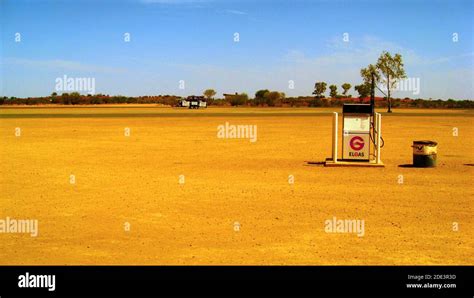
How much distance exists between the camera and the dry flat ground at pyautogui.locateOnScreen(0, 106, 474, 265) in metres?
7.75

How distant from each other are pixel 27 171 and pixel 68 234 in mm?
7891

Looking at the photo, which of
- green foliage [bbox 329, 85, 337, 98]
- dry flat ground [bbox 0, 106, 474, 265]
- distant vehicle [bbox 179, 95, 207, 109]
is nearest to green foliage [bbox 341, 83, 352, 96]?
green foliage [bbox 329, 85, 337, 98]

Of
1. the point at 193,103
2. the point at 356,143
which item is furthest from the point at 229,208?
the point at 193,103

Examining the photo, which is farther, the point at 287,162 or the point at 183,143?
the point at 183,143

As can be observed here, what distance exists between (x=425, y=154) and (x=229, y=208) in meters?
8.18

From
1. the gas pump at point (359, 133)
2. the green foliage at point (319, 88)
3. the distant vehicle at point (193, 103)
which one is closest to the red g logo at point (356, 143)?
the gas pump at point (359, 133)

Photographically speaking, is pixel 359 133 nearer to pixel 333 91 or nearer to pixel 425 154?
pixel 425 154

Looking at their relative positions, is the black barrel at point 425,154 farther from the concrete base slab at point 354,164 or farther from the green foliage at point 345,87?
the green foliage at point 345,87

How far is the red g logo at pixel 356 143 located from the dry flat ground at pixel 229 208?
1112 millimetres

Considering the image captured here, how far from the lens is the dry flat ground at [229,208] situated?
25.4ft

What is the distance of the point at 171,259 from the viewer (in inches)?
291

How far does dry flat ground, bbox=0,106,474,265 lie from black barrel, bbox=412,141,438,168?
0.47m

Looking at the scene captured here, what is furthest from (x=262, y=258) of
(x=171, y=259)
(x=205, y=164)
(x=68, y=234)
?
(x=205, y=164)

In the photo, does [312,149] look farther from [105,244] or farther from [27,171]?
[105,244]
